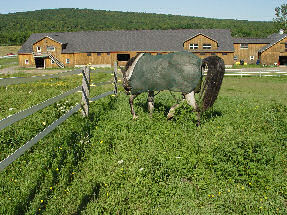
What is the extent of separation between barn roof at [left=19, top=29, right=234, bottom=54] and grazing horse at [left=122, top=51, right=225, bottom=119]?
32.5m

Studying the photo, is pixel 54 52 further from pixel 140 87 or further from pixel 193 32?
pixel 140 87

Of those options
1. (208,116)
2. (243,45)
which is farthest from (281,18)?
(208,116)

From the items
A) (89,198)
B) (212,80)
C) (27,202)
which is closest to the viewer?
Answer: (27,202)

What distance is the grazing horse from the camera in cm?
656

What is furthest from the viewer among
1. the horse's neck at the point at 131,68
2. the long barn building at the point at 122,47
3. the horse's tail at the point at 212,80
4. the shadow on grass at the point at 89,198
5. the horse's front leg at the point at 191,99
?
the long barn building at the point at 122,47

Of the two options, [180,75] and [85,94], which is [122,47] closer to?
[85,94]

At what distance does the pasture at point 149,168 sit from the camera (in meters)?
4.00

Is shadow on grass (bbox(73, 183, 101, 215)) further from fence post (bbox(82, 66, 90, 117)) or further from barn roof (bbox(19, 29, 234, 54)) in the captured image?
barn roof (bbox(19, 29, 234, 54))

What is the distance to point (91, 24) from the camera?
147375 mm

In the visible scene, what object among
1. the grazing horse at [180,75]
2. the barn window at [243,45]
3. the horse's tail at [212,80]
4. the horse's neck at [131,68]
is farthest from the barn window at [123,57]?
the horse's tail at [212,80]

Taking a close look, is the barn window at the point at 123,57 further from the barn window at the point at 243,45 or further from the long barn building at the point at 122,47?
the barn window at the point at 243,45

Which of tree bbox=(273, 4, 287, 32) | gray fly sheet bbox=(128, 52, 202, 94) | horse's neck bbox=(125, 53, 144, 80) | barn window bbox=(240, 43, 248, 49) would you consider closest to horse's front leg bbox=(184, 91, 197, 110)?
gray fly sheet bbox=(128, 52, 202, 94)

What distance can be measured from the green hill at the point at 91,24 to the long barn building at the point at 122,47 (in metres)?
44.5

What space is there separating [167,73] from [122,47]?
34.1 m
